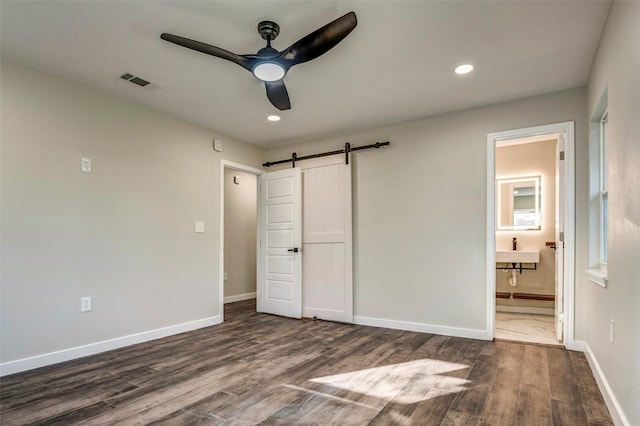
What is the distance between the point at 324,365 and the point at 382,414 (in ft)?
2.91

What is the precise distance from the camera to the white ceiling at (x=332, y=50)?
7.08 ft

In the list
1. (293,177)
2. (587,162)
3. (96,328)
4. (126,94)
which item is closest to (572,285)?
(587,162)

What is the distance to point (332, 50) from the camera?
8.55 ft

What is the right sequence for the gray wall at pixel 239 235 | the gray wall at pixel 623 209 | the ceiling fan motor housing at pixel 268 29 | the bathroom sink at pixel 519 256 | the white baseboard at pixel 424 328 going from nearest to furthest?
the gray wall at pixel 623 209 < the ceiling fan motor housing at pixel 268 29 < the white baseboard at pixel 424 328 < the bathroom sink at pixel 519 256 < the gray wall at pixel 239 235

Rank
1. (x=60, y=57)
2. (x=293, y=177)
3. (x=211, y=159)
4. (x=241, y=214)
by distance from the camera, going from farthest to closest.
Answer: (x=241, y=214) < (x=293, y=177) < (x=211, y=159) < (x=60, y=57)

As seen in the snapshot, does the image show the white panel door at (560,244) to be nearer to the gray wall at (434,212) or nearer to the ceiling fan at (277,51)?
the gray wall at (434,212)

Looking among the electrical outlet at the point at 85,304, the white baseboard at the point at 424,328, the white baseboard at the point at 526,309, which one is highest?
the electrical outlet at the point at 85,304

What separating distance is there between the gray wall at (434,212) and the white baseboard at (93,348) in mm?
2060

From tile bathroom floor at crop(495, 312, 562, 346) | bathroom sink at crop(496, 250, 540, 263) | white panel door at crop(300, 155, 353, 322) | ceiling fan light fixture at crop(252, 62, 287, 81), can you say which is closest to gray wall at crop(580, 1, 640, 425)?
tile bathroom floor at crop(495, 312, 562, 346)

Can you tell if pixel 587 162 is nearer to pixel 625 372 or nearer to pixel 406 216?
pixel 406 216

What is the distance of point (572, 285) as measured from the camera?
10.6ft

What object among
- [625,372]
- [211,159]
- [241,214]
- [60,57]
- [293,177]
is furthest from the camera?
[241,214]

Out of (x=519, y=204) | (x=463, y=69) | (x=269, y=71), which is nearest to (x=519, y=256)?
(x=519, y=204)

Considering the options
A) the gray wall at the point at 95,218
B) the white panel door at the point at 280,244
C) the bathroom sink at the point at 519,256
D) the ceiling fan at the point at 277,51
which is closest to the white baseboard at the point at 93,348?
the gray wall at the point at 95,218
